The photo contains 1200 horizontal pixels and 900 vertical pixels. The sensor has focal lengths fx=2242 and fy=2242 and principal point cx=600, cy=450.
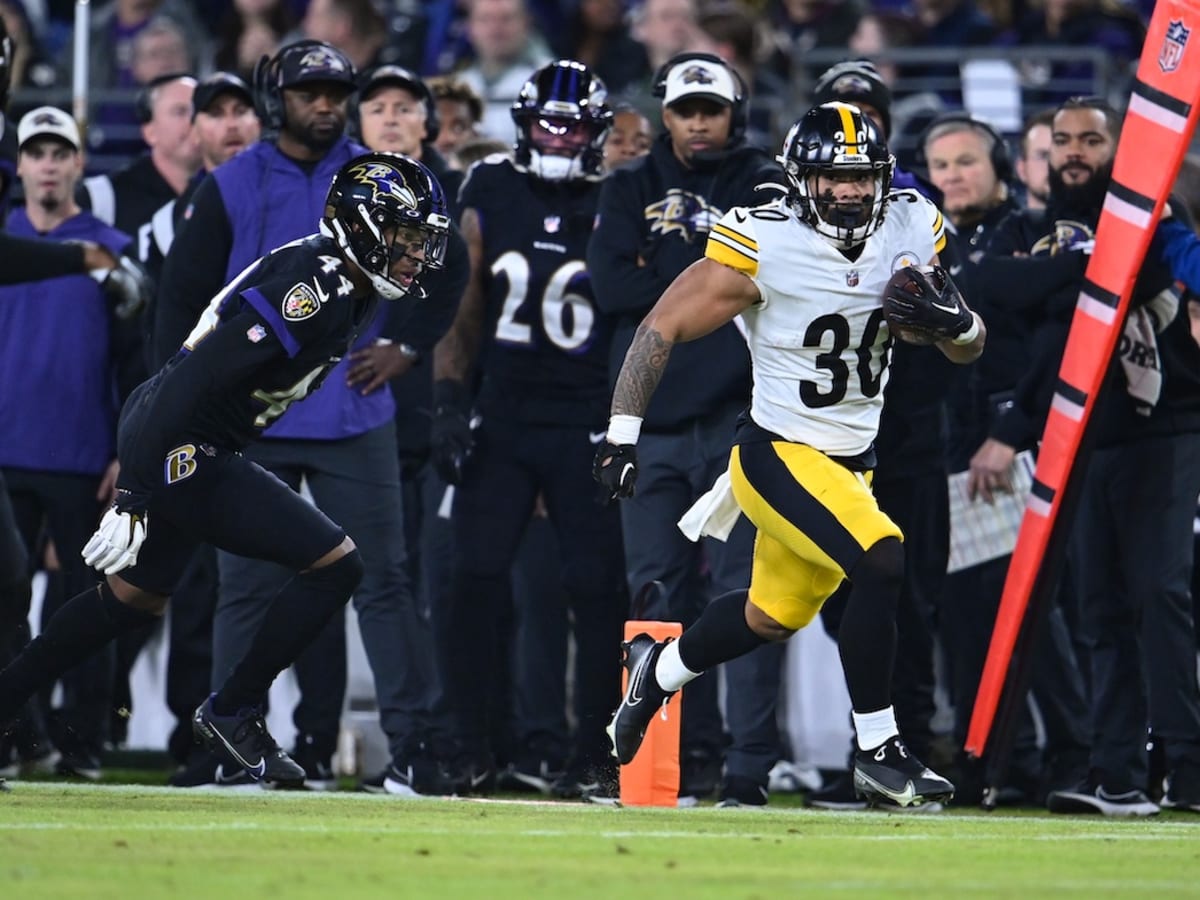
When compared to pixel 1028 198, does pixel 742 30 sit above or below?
above

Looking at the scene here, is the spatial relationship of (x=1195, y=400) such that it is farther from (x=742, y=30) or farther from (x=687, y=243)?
(x=742, y=30)

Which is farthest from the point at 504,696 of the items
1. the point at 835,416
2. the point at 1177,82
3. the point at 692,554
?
the point at 1177,82

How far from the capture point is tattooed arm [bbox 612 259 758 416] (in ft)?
21.7

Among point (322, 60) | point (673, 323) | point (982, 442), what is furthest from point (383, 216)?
point (982, 442)

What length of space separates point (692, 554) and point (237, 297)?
6.81 feet

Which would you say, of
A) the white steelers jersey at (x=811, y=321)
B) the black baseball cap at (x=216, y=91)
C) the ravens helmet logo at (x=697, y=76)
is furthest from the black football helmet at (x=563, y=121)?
the white steelers jersey at (x=811, y=321)

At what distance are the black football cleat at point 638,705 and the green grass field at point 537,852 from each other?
0.28 m

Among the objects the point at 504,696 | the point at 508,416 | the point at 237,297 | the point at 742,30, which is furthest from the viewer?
the point at 742,30

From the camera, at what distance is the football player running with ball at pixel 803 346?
646 cm

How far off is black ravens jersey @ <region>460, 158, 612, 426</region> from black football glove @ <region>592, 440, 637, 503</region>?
5.54ft

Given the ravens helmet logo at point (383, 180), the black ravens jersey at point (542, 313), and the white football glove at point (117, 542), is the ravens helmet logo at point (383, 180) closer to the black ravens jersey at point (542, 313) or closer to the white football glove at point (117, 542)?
the white football glove at point (117, 542)

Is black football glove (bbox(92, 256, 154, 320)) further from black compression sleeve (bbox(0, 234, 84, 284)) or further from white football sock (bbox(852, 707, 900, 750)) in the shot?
white football sock (bbox(852, 707, 900, 750))

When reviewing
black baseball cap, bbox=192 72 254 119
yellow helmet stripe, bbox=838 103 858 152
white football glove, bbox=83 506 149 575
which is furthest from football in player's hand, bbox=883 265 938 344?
black baseball cap, bbox=192 72 254 119

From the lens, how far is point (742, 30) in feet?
38.5
